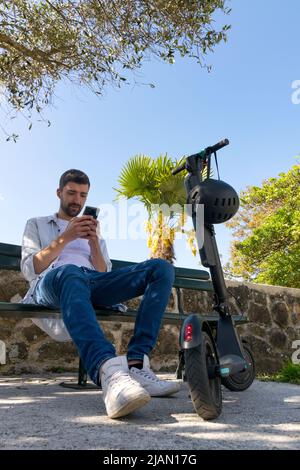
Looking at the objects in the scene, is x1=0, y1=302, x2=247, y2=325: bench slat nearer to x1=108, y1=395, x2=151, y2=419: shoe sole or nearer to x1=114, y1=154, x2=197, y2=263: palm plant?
x1=108, y1=395, x2=151, y2=419: shoe sole

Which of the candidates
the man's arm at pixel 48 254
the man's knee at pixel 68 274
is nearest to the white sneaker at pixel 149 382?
the man's knee at pixel 68 274

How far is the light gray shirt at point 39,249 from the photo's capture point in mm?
2982

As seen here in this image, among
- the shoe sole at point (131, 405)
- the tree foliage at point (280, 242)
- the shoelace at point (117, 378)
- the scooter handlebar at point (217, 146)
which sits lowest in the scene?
the shoe sole at point (131, 405)

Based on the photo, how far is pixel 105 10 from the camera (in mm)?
7273

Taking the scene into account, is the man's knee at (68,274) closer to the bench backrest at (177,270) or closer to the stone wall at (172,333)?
the stone wall at (172,333)

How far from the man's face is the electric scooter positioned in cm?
97

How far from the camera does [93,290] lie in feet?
9.59

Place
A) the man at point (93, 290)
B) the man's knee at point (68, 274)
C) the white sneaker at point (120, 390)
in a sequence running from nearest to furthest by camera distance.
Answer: the white sneaker at point (120, 390) < the man at point (93, 290) < the man's knee at point (68, 274)

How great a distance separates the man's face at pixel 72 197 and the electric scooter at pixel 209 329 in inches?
38.3

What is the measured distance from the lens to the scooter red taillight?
7.08 feet
